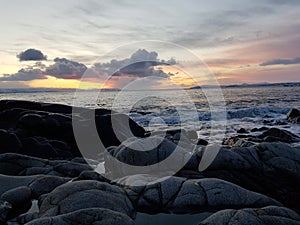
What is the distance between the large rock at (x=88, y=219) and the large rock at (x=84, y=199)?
722mm

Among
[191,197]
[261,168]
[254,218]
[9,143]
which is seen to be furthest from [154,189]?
[9,143]

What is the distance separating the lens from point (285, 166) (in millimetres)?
10945

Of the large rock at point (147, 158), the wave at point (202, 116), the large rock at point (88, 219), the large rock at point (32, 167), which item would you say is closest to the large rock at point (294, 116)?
the wave at point (202, 116)

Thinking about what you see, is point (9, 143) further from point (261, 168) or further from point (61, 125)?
point (261, 168)

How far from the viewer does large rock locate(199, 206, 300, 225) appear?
6.38 metres

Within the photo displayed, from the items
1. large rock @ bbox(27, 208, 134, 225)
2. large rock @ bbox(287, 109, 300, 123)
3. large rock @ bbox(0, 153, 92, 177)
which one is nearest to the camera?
large rock @ bbox(27, 208, 134, 225)

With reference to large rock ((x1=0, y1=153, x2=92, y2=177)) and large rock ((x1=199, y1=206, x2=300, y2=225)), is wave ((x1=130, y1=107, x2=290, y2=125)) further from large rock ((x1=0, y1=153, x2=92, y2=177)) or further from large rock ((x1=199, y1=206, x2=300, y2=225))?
large rock ((x1=199, y1=206, x2=300, y2=225))

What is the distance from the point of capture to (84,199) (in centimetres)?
729

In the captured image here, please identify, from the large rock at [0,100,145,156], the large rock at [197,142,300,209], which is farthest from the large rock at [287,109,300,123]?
the large rock at [197,142,300,209]

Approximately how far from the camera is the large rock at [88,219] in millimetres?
6117

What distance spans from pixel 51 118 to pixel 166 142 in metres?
10.2

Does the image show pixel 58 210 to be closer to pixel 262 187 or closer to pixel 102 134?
pixel 262 187

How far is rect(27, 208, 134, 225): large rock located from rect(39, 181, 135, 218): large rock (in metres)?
0.72

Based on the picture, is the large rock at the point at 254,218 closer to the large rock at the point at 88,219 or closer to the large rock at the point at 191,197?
the large rock at the point at 191,197
